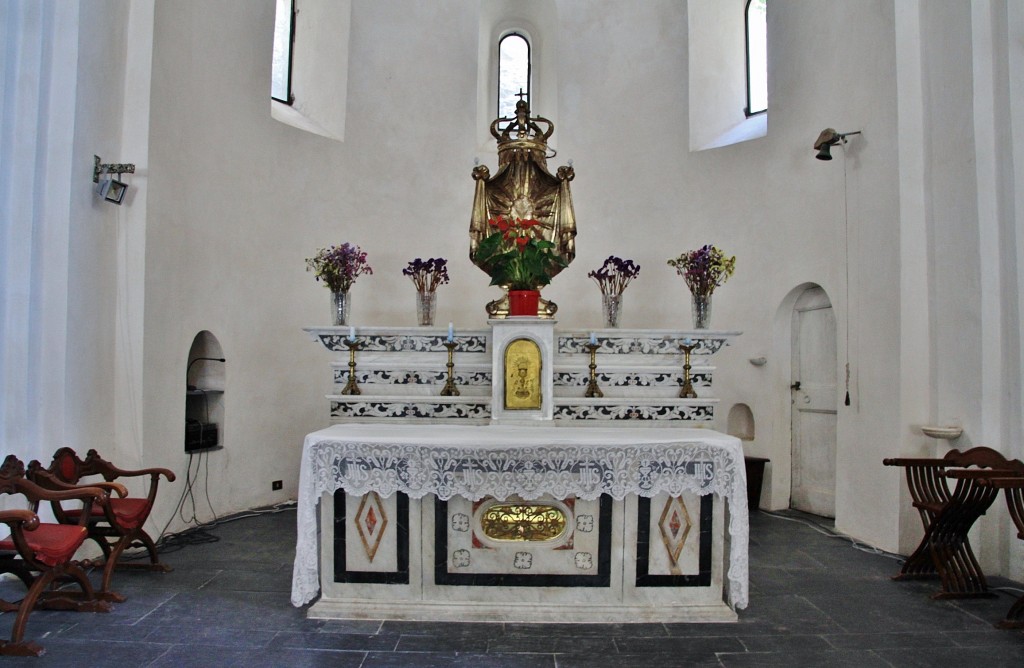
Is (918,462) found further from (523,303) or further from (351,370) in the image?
(351,370)

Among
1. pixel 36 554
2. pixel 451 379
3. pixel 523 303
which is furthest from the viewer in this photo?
pixel 451 379

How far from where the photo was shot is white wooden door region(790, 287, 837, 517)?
7.02m

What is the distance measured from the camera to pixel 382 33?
8.59 m

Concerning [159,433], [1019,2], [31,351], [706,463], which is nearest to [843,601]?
[706,463]

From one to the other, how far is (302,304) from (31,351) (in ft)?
10.2

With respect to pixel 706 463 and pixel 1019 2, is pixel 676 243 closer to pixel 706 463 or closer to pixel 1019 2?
pixel 1019 2

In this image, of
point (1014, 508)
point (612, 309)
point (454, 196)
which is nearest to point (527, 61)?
point (454, 196)

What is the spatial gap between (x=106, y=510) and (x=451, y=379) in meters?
2.35

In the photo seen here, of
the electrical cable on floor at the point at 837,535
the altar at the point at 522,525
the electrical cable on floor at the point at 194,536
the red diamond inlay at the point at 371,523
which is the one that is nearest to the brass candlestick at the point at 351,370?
the altar at the point at 522,525

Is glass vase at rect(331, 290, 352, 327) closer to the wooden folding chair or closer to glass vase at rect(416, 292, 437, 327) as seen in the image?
glass vase at rect(416, 292, 437, 327)

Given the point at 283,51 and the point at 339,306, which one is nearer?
the point at 339,306

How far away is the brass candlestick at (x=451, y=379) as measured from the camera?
491cm

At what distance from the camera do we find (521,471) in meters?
4.04

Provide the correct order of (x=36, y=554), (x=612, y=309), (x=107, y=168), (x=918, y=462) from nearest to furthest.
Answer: (x=36, y=554)
(x=918, y=462)
(x=107, y=168)
(x=612, y=309)
